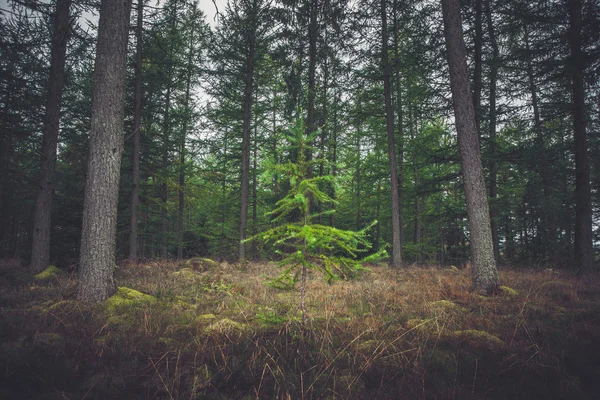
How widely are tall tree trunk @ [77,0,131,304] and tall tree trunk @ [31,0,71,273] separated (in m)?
4.68

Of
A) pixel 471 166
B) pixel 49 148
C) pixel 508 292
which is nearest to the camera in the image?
pixel 508 292

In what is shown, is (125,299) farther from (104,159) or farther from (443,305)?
(443,305)

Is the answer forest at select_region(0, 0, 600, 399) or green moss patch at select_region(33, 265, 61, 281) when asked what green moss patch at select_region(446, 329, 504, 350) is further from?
green moss patch at select_region(33, 265, 61, 281)

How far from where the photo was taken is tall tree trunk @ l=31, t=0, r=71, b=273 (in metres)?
7.89

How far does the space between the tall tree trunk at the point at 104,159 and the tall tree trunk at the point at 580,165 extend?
13.4 m

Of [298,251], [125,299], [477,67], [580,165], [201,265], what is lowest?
[201,265]

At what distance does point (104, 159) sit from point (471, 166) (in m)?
8.19

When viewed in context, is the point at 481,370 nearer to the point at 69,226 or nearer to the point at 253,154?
the point at 69,226

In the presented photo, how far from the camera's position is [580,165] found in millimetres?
8883

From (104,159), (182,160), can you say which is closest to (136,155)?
(182,160)

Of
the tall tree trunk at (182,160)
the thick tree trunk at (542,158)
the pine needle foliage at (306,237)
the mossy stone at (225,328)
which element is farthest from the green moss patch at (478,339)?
the tall tree trunk at (182,160)

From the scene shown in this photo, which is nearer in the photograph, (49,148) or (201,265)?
(49,148)

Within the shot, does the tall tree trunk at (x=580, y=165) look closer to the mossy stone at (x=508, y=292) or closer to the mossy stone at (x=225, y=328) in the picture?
the mossy stone at (x=508, y=292)

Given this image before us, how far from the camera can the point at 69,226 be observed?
31.5 feet
